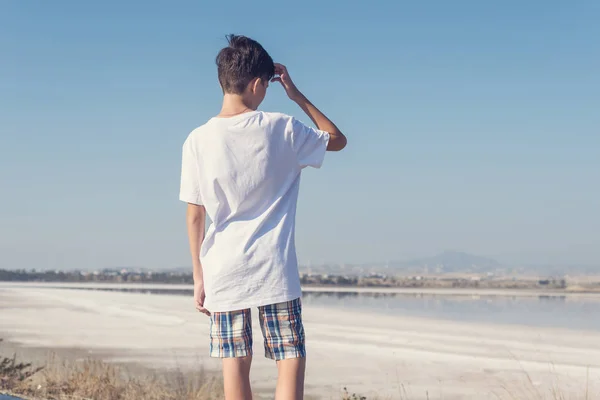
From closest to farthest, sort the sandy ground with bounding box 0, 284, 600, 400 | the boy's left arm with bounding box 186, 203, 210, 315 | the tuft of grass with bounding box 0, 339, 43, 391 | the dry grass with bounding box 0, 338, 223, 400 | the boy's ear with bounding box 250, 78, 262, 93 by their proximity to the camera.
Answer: the boy's ear with bounding box 250, 78, 262, 93, the boy's left arm with bounding box 186, 203, 210, 315, the dry grass with bounding box 0, 338, 223, 400, the tuft of grass with bounding box 0, 339, 43, 391, the sandy ground with bounding box 0, 284, 600, 400

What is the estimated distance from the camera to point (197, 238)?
10.1ft

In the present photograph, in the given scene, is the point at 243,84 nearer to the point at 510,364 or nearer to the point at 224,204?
the point at 224,204

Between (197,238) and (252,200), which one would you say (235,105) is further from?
(197,238)

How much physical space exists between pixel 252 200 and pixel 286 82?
0.49m

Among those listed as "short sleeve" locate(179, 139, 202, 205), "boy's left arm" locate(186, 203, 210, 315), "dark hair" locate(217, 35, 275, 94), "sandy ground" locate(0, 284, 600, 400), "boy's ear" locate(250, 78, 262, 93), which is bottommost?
"sandy ground" locate(0, 284, 600, 400)

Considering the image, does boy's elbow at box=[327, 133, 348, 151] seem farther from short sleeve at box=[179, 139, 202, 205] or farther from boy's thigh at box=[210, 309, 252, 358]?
boy's thigh at box=[210, 309, 252, 358]

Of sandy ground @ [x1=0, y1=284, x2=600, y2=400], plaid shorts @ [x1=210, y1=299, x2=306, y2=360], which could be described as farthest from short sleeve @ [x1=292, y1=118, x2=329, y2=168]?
sandy ground @ [x1=0, y1=284, x2=600, y2=400]

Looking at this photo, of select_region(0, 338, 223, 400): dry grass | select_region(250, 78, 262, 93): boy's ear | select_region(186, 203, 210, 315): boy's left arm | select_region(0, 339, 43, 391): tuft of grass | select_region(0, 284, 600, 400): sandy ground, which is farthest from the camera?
select_region(0, 284, 600, 400): sandy ground

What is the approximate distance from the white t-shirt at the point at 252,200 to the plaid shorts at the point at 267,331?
1.5 inches

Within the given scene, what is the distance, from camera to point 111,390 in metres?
6.66

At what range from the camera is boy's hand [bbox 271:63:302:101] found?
3.08 m

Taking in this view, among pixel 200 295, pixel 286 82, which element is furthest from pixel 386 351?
pixel 286 82

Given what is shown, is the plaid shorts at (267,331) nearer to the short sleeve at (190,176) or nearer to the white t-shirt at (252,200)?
the white t-shirt at (252,200)

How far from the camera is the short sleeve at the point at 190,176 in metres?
3.00
